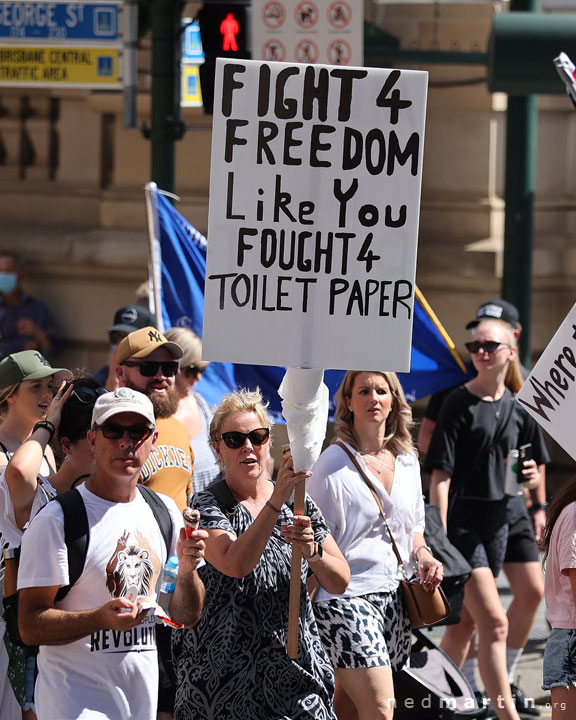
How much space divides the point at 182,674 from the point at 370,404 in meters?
1.58

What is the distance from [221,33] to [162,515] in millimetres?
5214

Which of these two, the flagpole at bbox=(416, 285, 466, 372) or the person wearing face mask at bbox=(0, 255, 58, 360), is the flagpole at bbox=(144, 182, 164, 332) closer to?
the flagpole at bbox=(416, 285, 466, 372)

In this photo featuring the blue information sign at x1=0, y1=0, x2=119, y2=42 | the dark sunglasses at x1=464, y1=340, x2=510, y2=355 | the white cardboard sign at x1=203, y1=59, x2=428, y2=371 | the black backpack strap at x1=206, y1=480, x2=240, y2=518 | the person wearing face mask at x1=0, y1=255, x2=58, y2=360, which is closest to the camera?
the white cardboard sign at x1=203, y1=59, x2=428, y2=371

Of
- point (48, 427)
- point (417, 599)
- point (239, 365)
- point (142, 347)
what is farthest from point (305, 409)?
point (239, 365)

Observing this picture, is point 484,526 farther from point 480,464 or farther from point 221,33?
point 221,33

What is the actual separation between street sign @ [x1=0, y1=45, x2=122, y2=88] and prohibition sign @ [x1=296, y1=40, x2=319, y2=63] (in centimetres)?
124

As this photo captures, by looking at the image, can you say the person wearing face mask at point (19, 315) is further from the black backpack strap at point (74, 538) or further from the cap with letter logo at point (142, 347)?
the black backpack strap at point (74, 538)

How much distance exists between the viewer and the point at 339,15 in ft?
28.1

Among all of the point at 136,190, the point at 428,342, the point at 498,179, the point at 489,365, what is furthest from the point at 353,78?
the point at 136,190

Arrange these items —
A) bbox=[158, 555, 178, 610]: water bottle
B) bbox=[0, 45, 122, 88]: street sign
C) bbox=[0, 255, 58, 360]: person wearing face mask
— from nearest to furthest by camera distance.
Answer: bbox=[158, 555, 178, 610]: water bottle < bbox=[0, 45, 122, 88]: street sign < bbox=[0, 255, 58, 360]: person wearing face mask

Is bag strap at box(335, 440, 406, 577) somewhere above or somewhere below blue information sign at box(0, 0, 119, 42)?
below

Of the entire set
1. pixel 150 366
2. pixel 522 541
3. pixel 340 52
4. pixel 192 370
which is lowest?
pixel 522 541

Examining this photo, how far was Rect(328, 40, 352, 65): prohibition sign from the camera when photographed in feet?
27.9

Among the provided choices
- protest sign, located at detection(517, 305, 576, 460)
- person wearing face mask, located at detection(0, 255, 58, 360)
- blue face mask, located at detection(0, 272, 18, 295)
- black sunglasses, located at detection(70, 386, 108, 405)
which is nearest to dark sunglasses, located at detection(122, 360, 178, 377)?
black sunglasses, located at detection(70, 386, 108, 405)
